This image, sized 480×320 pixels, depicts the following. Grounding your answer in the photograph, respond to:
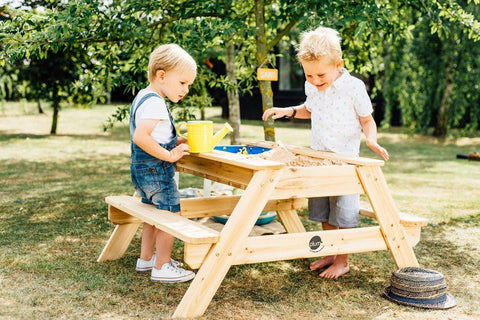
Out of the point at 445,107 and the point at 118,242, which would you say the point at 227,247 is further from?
the point at 445,107

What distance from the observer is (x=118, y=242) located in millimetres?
3840

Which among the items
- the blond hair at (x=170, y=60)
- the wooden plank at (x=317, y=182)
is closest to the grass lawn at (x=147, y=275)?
Result: the wooden plank at (x=317, y=182)

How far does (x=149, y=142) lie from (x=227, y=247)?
0.75 meters

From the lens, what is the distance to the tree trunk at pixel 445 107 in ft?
40.3

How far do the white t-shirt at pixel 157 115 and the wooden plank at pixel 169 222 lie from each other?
1.44 feet

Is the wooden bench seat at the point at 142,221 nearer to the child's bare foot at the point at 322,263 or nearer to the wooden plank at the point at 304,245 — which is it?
the wooden plank at the point at 304,245

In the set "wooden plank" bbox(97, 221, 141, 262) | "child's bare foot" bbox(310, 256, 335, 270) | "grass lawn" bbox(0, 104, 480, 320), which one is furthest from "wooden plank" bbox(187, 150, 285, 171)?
"child's bare foot" bbox(310, 256, 335, 270)

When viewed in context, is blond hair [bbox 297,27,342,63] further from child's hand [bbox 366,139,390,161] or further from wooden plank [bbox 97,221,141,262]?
wooden plank [bbox 97,221,141,262]

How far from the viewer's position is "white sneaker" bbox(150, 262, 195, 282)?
3408mm

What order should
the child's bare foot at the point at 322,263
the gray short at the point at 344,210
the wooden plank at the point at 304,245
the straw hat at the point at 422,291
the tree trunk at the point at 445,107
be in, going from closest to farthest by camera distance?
the wooden plank at the point at 304,245
the straw hat at the point at 422,291
the gray short at the point at 344,210
the child's bare foot at the point at 322,263
the tree trunk at the point at 445,107

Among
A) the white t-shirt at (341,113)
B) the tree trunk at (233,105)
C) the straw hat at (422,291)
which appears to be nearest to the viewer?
the straw hat at (422,291)

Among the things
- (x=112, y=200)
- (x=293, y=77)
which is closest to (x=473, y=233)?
(x=112, y=200)

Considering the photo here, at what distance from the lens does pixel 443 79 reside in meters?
12.1

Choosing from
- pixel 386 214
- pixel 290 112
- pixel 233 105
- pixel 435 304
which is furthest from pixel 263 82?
pixel 435 304
